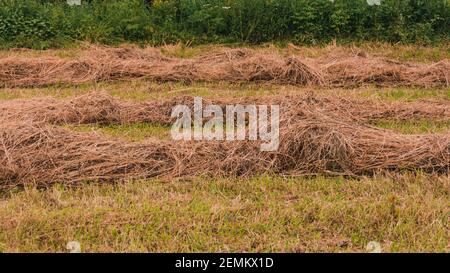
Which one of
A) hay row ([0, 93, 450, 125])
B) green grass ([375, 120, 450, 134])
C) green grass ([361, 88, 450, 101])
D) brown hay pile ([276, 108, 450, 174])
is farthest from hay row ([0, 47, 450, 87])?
brown hay pile ([276, 108, 450, 174])

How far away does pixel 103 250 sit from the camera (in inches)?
173

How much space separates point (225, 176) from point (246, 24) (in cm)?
709

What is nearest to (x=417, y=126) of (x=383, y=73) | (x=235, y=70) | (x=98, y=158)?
(x=383, y=73)

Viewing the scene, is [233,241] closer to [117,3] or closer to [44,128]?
[44,128]

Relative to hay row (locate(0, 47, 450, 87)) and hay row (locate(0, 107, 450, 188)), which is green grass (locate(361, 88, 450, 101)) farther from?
hay row (locate(0, 107, 450, 188))

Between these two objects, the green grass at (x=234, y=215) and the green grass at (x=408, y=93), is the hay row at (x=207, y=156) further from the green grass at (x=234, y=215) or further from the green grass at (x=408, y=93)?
the green grass at (x=408, y=93)

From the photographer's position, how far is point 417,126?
7312 millimetres

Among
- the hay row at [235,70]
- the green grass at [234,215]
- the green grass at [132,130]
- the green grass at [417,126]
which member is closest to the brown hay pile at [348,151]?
the green grass at [234,215]

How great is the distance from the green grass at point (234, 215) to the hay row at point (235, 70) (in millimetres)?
4296

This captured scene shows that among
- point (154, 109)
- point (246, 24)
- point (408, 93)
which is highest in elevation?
point (246, 24)

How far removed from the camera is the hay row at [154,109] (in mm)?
7277

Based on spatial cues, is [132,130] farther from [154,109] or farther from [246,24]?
[246,24]
